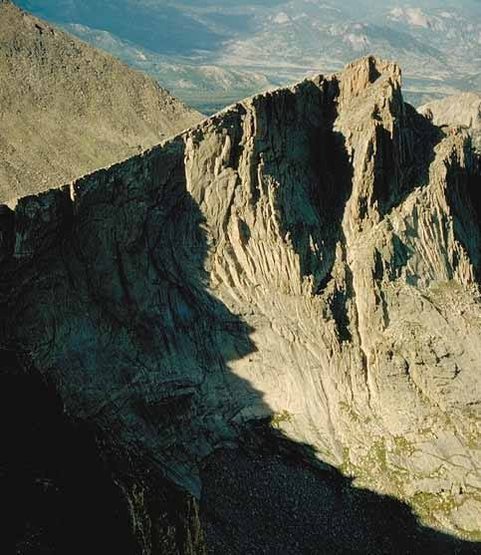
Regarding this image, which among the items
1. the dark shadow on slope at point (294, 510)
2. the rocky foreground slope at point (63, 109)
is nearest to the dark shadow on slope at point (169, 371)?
the dark shadow on slope at point (294, 510)

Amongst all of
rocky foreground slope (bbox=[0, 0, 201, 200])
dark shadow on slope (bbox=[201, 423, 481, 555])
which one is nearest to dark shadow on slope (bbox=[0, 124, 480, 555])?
dark shadow on slope (bbox=[201, 423, 481, 555])

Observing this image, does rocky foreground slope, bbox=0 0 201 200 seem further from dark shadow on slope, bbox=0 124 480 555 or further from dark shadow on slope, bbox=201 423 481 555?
dark shadow on slope, bbox=201 423 481 555

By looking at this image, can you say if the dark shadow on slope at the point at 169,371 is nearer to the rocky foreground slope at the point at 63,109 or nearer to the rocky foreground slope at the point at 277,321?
the rocky foreground slope at the point at 277,321

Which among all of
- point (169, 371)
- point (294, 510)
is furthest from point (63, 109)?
point (294, 510)

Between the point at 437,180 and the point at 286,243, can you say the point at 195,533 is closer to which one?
the point at 286,243

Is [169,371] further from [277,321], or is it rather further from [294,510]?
[294,510]

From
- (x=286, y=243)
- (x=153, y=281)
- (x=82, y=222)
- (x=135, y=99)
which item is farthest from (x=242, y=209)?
(x=135, y=99)

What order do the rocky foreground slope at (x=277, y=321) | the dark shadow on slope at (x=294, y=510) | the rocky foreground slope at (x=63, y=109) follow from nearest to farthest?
the dark shadow on slope at (x=294, y=510)
the rocky foreground slope at (x=277, y=321)
the rocky foreground slope at (x=63, y=109)

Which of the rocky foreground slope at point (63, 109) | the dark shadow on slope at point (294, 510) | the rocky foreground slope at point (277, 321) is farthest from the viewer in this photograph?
the rocky foreground slope at point (63, 109)
